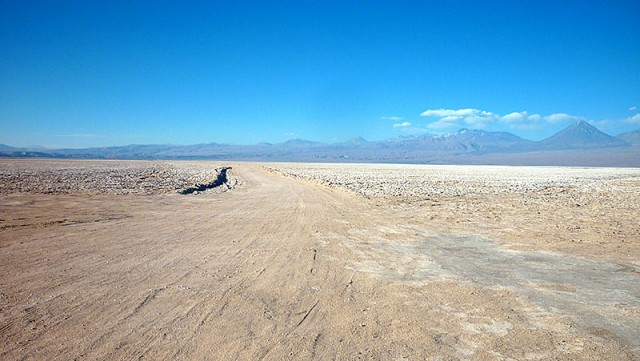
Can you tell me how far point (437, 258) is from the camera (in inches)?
289

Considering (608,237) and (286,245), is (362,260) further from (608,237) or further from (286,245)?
(608,237)

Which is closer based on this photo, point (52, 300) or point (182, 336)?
point (182, 336)

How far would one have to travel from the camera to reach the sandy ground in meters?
3.83

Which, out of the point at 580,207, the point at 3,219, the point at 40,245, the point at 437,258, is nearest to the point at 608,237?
the point at 437,258

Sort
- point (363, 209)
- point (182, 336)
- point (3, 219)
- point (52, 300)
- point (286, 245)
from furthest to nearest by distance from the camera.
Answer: point (363, 209) → point (3, 219) → point (286, 245) → point (52, 300) → point (182, 336)

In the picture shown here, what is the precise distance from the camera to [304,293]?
17.4 feet

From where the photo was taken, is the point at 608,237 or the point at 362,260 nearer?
the point at 362,260

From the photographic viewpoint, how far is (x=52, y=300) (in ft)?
15.6

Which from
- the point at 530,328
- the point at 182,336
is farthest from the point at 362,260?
the point at 182,336

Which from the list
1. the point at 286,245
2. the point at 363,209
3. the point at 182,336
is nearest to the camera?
the point at 182,336

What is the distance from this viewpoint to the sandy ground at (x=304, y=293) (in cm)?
383

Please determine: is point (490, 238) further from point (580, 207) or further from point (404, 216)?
point (580, 207)

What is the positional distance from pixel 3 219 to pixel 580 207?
18.8 m

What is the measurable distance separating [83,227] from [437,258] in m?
8.29
